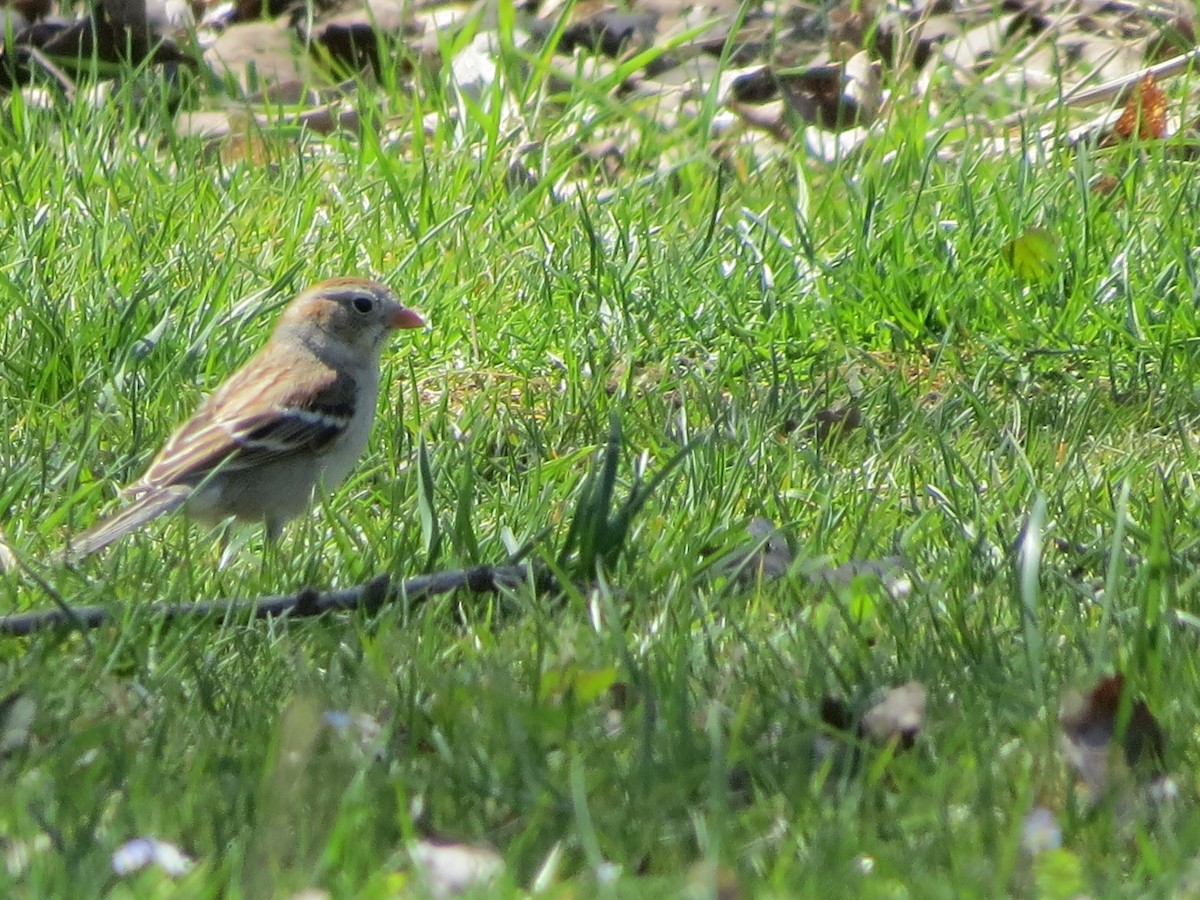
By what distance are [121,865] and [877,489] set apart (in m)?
2.16

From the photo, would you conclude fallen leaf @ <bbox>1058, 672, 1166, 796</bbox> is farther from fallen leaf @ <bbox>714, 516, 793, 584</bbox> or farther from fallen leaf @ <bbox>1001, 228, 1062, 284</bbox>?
fallen leaf @ <bbox>1001, 228, 1062, 284</bbox>

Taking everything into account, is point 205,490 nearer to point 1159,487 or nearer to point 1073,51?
point 1159,487

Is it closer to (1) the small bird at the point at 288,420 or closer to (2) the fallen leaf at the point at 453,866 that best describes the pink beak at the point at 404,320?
(1) the small bird at the point at 288,420

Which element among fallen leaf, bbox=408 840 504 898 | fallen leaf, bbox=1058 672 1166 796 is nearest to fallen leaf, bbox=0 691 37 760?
fallen leaf, bbox=408 840 504 898

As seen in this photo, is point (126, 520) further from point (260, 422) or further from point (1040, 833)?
A: point (1040, 833)

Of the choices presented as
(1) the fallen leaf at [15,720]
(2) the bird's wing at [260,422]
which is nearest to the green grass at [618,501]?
(1) the fallen leaf at [15,720]

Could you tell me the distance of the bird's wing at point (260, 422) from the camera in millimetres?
4387

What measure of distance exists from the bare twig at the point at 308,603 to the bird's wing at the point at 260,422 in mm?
984

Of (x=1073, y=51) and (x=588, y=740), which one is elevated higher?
(x=588, y=740)

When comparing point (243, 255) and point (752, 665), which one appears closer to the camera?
point (752, 665)

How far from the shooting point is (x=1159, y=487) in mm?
3957

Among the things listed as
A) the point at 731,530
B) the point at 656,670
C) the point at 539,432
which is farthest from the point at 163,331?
the point at 656,670

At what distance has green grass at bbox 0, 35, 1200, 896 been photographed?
2.54 metres

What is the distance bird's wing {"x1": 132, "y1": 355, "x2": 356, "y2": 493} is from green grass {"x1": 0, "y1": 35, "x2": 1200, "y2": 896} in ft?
0.44
